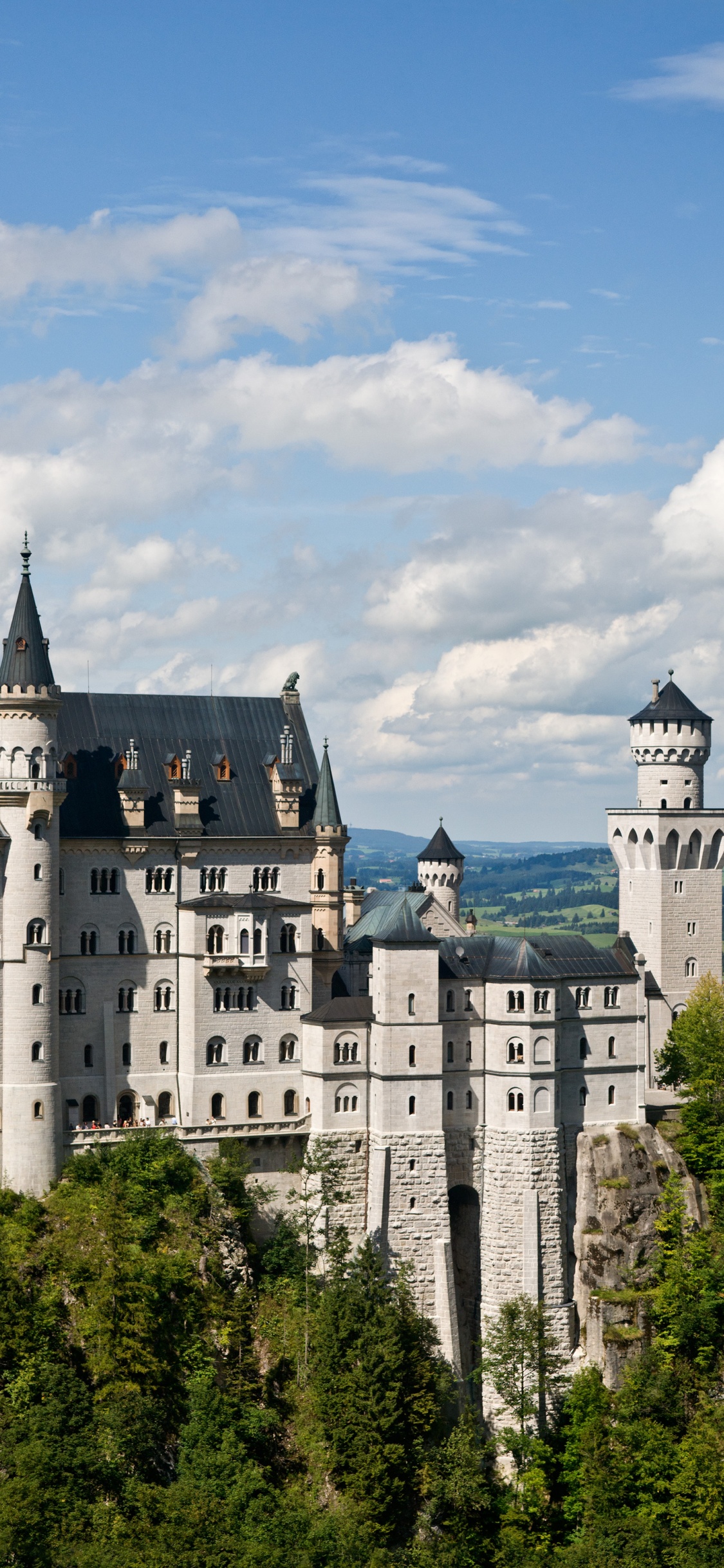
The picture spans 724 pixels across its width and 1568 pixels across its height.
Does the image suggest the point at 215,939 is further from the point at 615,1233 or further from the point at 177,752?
the point at 615,1233

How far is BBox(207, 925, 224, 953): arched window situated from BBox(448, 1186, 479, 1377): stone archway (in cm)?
1797

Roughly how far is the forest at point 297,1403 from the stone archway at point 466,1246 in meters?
3.28

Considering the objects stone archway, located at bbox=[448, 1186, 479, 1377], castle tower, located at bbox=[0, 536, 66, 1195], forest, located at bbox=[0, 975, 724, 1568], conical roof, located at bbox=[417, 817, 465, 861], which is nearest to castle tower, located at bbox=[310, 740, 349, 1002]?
forest, located at bbox=[0, 975, 724, 1568]

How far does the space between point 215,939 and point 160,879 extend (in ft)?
13.9

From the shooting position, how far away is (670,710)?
10962cm

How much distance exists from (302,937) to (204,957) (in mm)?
5900

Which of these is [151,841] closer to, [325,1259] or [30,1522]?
[325,1259]

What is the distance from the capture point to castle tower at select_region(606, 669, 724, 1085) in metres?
108

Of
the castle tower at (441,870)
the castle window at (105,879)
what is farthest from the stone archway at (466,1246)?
the castle tower at (441,870)

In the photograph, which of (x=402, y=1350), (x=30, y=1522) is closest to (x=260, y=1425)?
(x=402, y=1350)

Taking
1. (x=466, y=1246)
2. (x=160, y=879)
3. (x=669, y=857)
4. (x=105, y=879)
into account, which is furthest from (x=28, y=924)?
(x=669, y=857)

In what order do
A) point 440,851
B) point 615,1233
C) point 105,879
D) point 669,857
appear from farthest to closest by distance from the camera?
point 440,851
point 669,857
point 615,1233
point 105,879

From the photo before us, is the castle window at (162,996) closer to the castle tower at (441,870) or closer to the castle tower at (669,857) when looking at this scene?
the castle tower at (669,857)

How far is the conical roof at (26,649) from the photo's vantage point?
90.2 metres
